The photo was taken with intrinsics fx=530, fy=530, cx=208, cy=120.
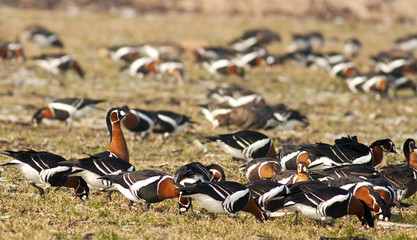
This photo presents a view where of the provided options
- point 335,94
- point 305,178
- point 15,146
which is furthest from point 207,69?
point 305,178

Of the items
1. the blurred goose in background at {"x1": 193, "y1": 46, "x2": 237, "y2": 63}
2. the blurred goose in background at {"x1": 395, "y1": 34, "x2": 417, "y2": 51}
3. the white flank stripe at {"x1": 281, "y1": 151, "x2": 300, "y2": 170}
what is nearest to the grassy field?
the blurred goose in background at {"x1": 193, "y1": 46, "x2": 237, "y2": 63}

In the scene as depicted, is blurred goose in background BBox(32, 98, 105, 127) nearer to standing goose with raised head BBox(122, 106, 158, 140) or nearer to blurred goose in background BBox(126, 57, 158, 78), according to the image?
standing goose with raised head BBox(122, 106, 158, 140)

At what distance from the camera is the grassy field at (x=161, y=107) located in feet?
27.3

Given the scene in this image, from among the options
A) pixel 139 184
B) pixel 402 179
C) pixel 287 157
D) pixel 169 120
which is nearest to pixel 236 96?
pixel 169 120

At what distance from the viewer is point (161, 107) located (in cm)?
2047

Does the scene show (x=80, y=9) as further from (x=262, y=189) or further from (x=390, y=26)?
(x=262, y=189)

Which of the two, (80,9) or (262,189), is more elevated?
(262,189)

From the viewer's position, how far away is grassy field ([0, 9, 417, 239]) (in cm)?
831

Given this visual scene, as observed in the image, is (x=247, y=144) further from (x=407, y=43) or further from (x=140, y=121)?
(x=407, y=43)

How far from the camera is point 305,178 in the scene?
31.6ft

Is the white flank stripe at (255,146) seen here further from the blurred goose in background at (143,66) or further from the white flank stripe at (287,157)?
the blurred goose in background at (143,66)

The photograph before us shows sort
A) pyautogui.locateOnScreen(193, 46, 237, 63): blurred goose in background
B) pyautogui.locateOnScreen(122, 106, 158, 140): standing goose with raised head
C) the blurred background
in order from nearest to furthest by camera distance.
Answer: pyautogui.locateOnScreen(122, 106, 158, 140): standing goose with raised head < pyautogui.locateOnScreen(193, 46, 237, 63): blurred goose in background < the blurred background

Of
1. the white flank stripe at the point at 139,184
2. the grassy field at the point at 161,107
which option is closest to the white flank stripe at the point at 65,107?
the grassy field at the point at 161,107

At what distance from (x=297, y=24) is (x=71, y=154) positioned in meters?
29.6
